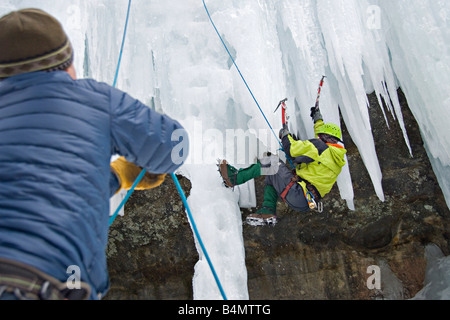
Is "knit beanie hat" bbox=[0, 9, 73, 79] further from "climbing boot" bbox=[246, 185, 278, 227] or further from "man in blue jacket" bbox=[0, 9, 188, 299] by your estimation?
"climbing boot" bbox=[246, 185, 278, 227]

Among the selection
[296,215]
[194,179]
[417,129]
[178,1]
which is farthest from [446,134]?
[178,1]

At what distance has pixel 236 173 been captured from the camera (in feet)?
10.9

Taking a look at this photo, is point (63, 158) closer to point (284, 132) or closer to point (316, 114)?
point (284, 132)

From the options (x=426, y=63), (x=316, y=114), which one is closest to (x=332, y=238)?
(x=316, y=114)

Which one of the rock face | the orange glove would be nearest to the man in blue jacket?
the orange glove

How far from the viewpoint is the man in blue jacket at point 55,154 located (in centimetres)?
90

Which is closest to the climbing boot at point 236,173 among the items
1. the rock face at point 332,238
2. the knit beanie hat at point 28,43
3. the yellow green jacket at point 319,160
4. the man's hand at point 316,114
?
the yellow green jacket at point 319,160

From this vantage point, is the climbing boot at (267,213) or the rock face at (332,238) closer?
the climbing boot at (267,213)

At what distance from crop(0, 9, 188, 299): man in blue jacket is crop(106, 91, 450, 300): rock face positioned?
9.68 feet

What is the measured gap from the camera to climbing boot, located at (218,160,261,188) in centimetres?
325

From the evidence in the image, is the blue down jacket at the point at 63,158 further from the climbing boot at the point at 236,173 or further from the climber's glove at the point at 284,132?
the climbing boot at the point at 236,173

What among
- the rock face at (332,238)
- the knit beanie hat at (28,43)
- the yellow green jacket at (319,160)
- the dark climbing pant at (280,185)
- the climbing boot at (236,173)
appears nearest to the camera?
the knit beanie hat at (28,43)

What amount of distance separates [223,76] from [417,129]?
7.70 ft
